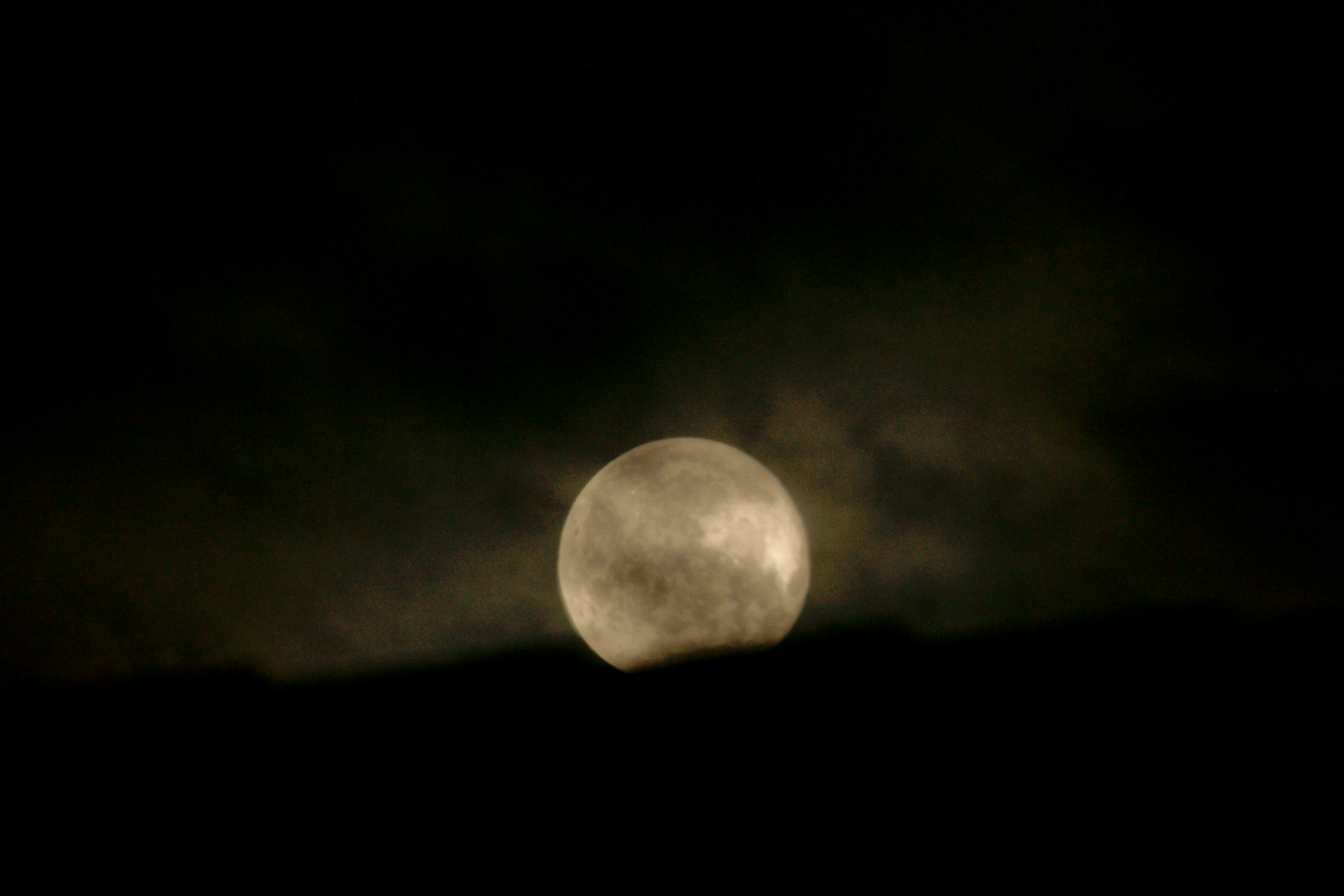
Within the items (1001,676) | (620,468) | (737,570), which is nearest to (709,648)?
(737,570)

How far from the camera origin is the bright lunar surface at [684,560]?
235 inches

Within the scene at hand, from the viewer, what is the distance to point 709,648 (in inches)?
237

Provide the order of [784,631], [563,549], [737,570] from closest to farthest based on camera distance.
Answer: [737,570], [784,631], [563,549]

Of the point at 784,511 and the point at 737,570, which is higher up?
the point at 784,511

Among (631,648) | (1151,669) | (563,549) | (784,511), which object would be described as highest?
(784,511)

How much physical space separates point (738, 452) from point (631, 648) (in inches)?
83.8

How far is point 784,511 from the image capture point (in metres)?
6.60

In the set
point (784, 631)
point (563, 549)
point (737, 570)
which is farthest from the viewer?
point (563, 549)

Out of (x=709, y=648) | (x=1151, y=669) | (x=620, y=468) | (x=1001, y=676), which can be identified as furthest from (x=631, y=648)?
(x=1151, y=669)

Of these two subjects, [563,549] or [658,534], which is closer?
[658,534]

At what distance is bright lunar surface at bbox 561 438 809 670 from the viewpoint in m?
5.98

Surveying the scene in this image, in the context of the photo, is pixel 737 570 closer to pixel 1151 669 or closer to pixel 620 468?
pixel 620 468

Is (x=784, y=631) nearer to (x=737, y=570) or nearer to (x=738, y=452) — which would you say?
(x=737, y=570)

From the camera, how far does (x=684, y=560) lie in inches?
235
